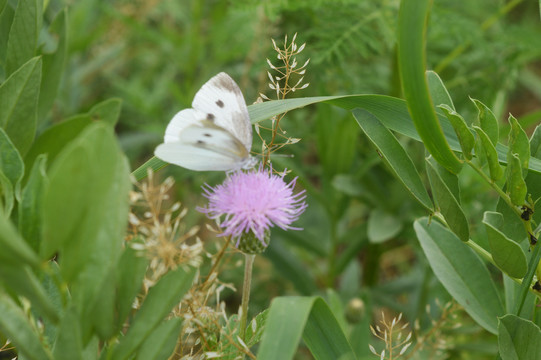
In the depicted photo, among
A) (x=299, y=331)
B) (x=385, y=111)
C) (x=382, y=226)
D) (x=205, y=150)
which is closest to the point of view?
(x=299, y=331)

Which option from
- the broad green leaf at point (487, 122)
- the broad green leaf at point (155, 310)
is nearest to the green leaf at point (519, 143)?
the broad green leaf at point (487, 122)

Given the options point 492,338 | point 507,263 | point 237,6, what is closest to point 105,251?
point 507,263

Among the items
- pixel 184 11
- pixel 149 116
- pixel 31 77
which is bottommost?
pixel 149 116

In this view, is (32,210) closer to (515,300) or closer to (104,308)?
(104,308)

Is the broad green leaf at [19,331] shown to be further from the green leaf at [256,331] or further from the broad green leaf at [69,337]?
the green leaf at [256,331]

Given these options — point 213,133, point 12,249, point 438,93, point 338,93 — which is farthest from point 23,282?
point 338,93

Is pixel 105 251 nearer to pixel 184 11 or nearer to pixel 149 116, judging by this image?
pixel 149 116
